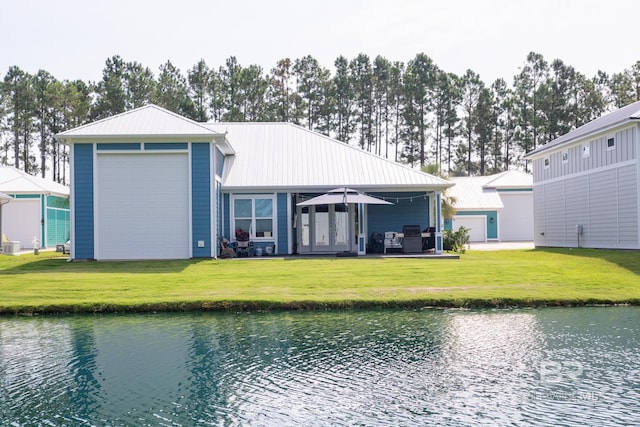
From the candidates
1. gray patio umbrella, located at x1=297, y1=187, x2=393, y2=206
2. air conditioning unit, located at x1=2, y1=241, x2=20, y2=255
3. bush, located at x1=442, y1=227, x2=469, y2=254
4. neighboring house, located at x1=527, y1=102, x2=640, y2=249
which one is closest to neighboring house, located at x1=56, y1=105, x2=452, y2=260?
gray patio umbrella, located at x1=297, y1=187, x2=393, y2=206

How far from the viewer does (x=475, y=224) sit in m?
40.3

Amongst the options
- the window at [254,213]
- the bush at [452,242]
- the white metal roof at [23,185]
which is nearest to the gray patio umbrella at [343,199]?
the window at [254,213]

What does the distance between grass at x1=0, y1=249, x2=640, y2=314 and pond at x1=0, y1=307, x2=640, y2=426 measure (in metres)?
0.85

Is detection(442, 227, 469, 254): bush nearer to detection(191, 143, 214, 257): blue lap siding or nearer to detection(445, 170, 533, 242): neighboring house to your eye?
detection(191, 143, 214, 257): blue lap siding

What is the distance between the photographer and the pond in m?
6.68

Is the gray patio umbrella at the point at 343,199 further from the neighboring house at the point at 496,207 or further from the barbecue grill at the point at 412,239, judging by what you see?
the neighboring house at the point at 496,207

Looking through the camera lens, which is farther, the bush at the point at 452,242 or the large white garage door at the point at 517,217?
the large white garage door at the point at 517,217

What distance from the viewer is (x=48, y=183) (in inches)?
1452

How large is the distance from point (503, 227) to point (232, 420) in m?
37.7

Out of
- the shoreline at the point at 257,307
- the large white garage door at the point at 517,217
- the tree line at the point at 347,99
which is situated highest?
the tree line at the point at 347,99

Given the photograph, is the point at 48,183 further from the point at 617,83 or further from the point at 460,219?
the point at 617,83

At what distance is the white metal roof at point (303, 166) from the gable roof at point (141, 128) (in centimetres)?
271

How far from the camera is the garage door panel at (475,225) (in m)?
40.2

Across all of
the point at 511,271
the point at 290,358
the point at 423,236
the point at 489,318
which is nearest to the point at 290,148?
the point at 423,236
